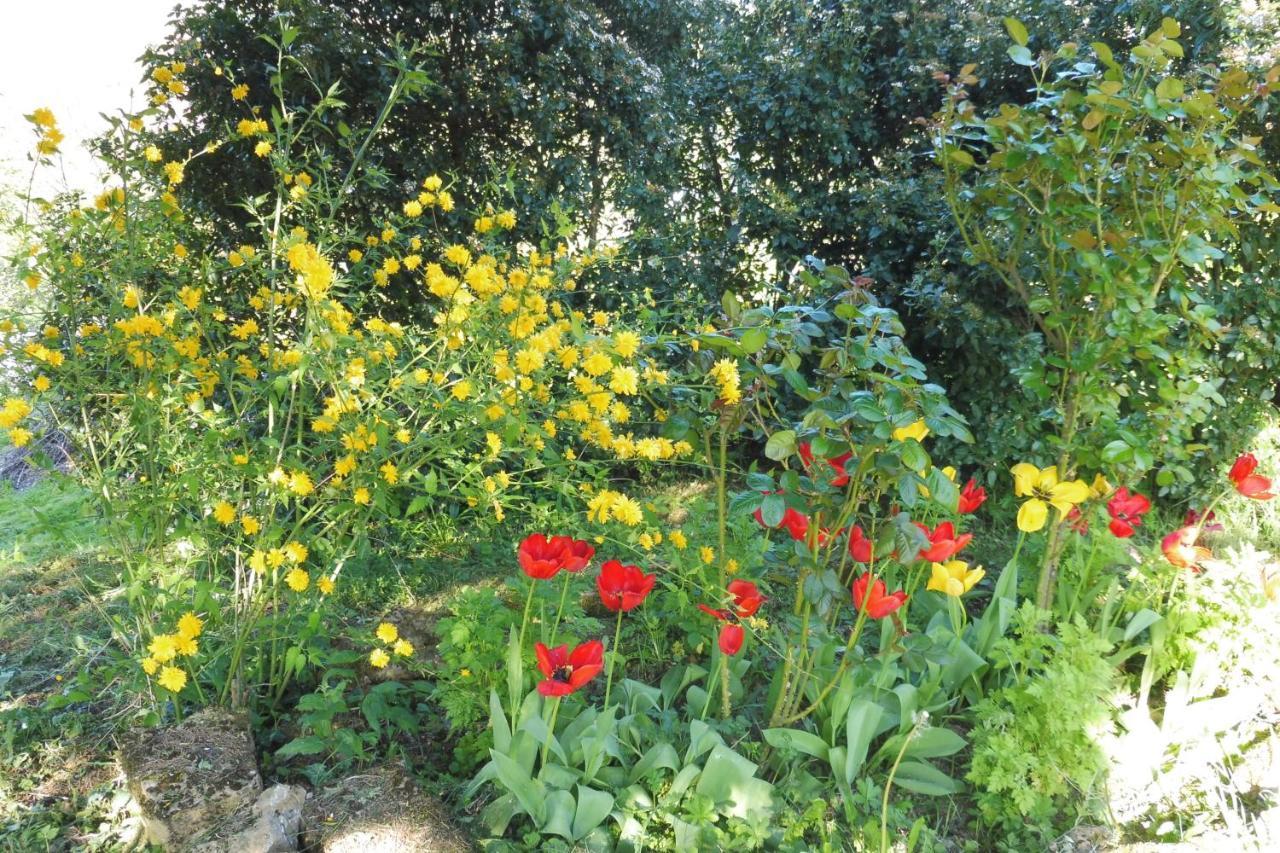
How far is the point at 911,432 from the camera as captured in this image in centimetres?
147

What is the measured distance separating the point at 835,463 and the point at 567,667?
71cm

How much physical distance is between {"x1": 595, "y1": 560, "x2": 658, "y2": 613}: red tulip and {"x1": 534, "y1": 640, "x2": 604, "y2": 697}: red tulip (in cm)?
11

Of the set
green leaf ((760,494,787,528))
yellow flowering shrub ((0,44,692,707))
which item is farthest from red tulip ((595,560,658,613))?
green leaf ((760,494,787,528))

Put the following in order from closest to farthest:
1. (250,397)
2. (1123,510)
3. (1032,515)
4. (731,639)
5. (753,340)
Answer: (753,340), (731,639), (1032,515), (250,397), (1123,510)

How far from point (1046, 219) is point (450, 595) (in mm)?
2134

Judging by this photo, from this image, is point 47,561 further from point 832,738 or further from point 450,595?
point 832,738

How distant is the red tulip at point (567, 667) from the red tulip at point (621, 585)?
0.37ft

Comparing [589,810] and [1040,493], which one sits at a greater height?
[1040,493]

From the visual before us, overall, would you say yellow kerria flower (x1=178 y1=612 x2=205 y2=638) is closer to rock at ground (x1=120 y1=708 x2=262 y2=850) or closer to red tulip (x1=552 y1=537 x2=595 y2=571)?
rock at ground (x1=120 y1=708 x2=262 y2=850)

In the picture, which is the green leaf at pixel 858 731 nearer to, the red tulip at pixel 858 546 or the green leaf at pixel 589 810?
the red tulip at pixel 858 546

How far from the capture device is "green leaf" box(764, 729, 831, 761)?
67.0 inches

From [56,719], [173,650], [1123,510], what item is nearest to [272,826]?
[173,650]

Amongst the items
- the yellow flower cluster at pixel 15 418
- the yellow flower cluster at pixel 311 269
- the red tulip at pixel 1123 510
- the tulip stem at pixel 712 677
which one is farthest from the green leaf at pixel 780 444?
the yellow flower cluster at pixel 15 418

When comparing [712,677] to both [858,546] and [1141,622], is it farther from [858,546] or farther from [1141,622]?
[1141,622]
